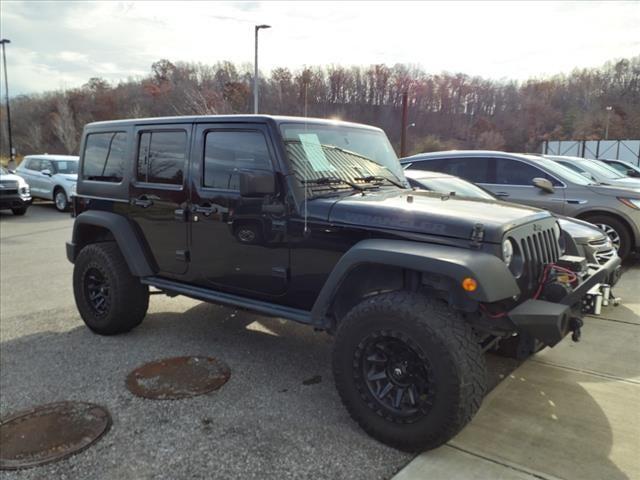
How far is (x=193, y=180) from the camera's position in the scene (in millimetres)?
3900

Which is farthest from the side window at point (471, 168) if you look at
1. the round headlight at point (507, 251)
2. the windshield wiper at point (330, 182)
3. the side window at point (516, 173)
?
the round headlight at point (507, 251)

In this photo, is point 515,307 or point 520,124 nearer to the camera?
point 515,307

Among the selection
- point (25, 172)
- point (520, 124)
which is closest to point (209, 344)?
point (25, 172)

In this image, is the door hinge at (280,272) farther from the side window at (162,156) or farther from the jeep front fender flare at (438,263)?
the side window at (162,156)

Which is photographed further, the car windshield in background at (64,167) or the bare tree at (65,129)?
the bare tree at (65,129)

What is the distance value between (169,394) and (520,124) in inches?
3092

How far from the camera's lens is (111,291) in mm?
4484

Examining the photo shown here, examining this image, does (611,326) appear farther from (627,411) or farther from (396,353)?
(396,353)

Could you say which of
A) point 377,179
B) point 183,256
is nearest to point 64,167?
point 183,256

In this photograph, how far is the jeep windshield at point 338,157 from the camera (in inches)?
136

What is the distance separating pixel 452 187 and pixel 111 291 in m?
4.06

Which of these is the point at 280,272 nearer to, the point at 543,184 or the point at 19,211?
the point at 543,184

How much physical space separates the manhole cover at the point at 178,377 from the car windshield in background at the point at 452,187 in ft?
10.7

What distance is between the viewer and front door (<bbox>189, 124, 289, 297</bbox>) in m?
3.45
